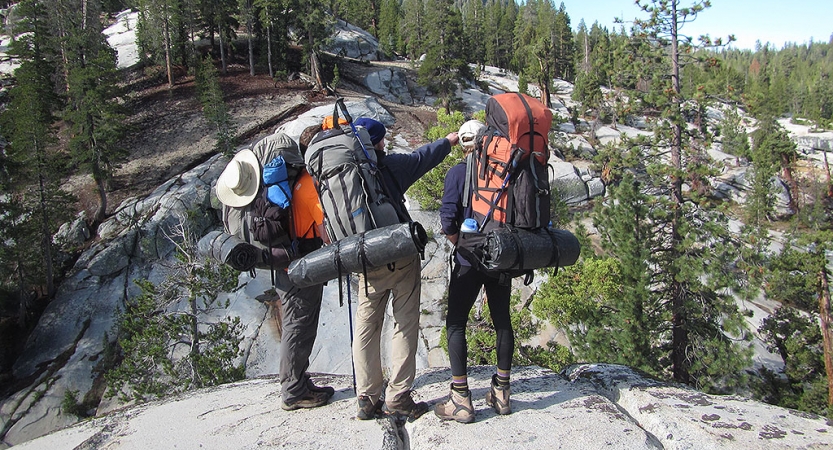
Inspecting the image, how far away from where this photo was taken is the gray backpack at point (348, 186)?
293 cm

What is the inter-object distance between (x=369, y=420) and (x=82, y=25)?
37.1 m

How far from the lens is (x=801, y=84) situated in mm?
79125

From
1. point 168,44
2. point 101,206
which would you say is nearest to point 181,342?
point 101,206

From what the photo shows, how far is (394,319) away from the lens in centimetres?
324

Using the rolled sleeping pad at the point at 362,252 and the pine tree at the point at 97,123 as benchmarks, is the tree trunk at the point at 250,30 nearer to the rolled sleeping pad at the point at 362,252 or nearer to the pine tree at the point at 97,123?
the pine tree at the point at 97,123

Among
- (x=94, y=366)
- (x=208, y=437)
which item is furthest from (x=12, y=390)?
(x=208, y=437)

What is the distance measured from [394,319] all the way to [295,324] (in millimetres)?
873

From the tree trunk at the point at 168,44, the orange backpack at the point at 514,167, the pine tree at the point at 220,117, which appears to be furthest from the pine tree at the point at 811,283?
the tree trunk at the point at 168,44

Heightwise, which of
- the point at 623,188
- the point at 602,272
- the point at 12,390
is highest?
the point at 623,188

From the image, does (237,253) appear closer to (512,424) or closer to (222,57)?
(512,424)

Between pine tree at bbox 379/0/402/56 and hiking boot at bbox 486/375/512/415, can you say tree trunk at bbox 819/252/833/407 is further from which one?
pine tree at bbox 379/0/402/56

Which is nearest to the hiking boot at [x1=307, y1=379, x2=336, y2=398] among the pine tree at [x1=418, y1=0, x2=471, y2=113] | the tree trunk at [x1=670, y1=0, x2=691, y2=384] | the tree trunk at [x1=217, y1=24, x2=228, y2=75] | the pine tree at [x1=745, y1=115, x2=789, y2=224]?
the tree trunk at [x1=670, y1=0, x2=691, y2=384]

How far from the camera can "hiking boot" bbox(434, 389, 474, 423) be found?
3.23 m

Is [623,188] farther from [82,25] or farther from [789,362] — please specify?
[82,25]
